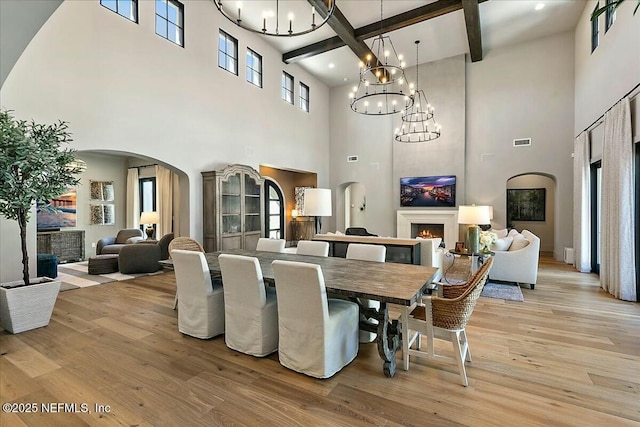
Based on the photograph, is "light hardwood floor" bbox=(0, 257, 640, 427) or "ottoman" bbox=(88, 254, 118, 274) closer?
"light hardwood floor" bbox=(0, 257, 640, 427)

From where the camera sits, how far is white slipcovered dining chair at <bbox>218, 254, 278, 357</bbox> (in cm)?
265

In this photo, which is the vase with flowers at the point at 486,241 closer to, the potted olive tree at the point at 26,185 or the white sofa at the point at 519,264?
the white sofa at the point at 519,264

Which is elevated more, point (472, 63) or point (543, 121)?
point (472, 63)

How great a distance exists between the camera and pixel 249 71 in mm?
7469

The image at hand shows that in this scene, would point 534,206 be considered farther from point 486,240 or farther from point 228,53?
point 228,53

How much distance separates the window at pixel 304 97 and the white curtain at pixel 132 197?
5198 millimetres

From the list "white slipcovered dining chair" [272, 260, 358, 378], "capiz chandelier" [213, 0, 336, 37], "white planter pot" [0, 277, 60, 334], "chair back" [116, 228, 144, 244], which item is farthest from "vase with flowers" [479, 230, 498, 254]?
"chair back" [116, 228, 144, 244]

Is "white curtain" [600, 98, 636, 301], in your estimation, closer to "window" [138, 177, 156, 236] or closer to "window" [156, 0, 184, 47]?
"window" [156, 0, 184, 47]

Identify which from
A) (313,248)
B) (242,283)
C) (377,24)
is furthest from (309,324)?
(377,24)

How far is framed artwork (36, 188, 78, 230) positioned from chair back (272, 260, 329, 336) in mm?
7364

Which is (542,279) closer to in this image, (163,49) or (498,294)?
(498,294)

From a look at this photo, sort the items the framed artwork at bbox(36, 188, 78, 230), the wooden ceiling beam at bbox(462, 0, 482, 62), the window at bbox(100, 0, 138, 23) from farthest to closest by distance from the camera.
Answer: the framed artwork at bbox(36, 188, 78, 230), the wooden ceiling beam at bbox(462, 0, 482, 62), the window at bbox(100, 0, 138, 23)

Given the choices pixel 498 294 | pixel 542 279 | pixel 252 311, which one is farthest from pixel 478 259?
pixel 252 311

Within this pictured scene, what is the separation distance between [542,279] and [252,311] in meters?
5.42
